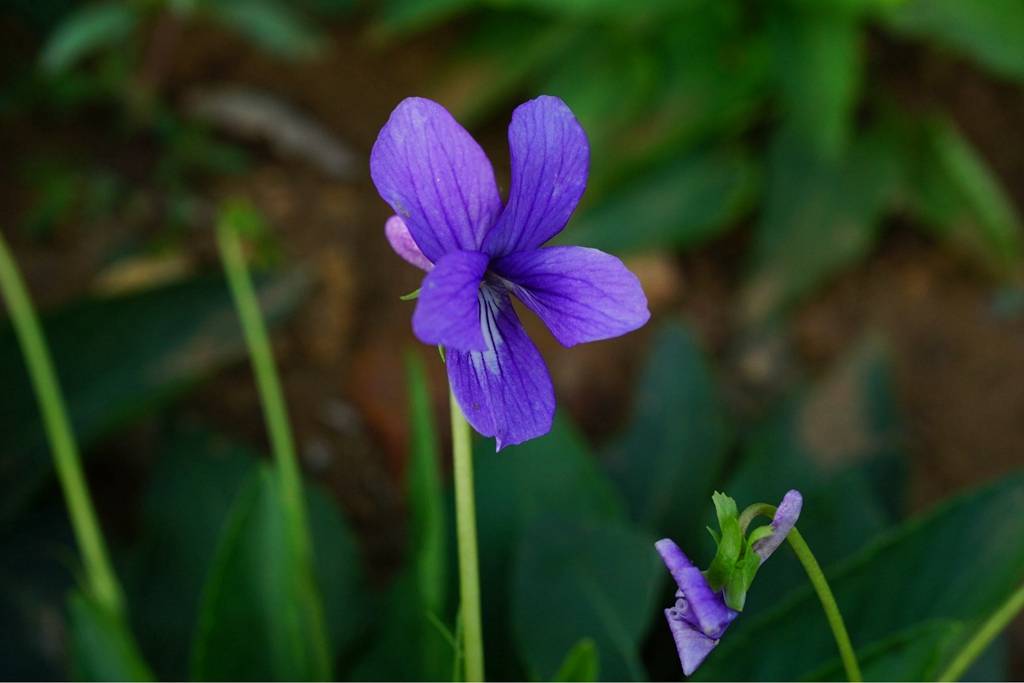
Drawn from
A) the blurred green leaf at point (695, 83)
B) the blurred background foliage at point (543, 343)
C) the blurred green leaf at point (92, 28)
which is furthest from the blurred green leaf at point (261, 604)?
the blurred green leaf at point (695, 83)

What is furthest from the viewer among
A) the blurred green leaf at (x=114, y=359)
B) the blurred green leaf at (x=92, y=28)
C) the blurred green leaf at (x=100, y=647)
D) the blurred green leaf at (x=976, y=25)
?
the blurred green leaf at (x=976, y=25)

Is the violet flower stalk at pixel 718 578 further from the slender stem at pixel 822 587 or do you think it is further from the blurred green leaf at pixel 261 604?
the blurred green leaf at pixel 261 604

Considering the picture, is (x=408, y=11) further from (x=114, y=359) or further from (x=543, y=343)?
(x=114, y=359)

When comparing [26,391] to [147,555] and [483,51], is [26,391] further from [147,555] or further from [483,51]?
[483,51]

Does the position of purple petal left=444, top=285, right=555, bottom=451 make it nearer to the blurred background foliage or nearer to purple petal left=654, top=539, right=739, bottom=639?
purple petal left=654, top=539, right=739, bottom=639

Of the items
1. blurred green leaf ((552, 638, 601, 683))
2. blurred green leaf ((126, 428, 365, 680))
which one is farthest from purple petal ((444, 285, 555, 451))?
blurred green leaf ((126, 428, 365, 680))

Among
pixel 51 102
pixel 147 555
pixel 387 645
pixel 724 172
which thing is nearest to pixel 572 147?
pixel 387 645

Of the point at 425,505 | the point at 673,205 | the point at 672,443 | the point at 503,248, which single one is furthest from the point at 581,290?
the point at 673,205
